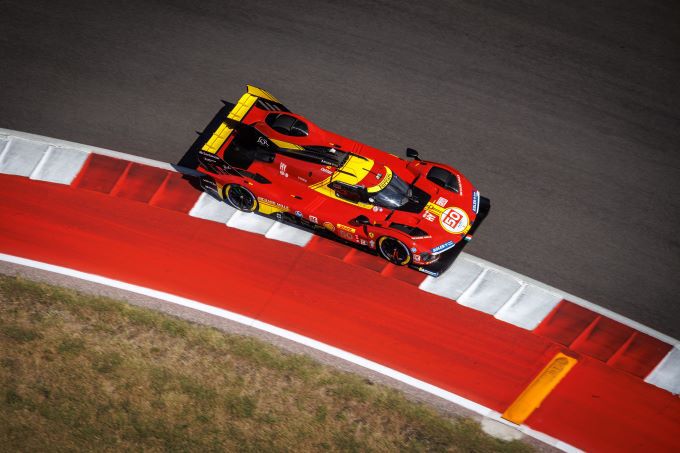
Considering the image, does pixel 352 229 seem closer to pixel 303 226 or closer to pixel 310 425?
pixel 303 226

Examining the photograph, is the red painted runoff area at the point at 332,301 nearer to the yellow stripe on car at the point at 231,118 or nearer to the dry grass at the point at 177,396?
the dry grass at the point at 177,396

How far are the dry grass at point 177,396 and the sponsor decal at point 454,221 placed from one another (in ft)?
10.2

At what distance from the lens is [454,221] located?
1127cm

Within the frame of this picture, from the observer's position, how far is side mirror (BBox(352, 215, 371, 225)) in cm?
1123

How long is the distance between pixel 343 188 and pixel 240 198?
2336 millimetres

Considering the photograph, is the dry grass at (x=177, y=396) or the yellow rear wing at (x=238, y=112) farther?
the yellow rear wing at (x=238, y=112)

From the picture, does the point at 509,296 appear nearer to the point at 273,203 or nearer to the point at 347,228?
the point at 347,228

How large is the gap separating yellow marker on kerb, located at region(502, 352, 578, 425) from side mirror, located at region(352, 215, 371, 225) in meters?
4.02

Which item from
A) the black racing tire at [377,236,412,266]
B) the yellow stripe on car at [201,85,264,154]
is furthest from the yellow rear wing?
the black racing tire at [377,236,412,266]

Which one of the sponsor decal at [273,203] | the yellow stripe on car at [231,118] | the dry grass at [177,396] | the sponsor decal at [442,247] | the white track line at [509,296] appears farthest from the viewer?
the yellow stripe on car at [231,118]

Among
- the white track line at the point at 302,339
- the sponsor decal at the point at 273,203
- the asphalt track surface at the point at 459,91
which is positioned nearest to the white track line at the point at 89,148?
the asphalt track surface at the point at 459,91

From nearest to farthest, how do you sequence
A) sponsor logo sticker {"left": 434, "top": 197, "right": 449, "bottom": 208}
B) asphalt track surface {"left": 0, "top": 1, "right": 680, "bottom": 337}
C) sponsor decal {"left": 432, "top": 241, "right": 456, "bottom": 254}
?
sponsor decal {"left": 432, "top": 241, "right": 456, "bottom": 254}, sponsor logo sticker {"left": 434, "top": 197, "right": 449, "bottom": 208}, asphalt track surface {"left": 0, "top": 1, "right": 680, "bottom": 337}

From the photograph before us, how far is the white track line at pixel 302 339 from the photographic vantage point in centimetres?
1026

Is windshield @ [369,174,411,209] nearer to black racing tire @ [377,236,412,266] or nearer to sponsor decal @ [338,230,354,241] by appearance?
black racing tire @ [377,236,412,266]
